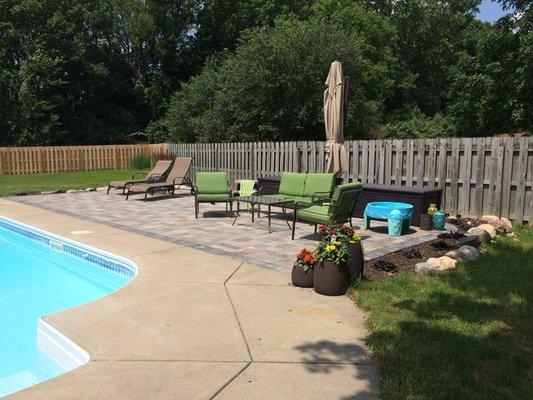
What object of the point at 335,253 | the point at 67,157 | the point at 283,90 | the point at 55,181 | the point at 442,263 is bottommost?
the point at 55,181

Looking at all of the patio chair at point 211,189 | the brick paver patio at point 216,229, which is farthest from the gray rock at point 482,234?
the patio chair at point 211,189

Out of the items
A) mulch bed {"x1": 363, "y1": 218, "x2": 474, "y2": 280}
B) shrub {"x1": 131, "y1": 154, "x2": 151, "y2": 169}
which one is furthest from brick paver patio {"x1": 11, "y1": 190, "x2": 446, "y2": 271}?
shrub {"x1": 131, "y1": 154, "x2": 151, "y2": 169}

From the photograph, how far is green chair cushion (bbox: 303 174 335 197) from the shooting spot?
29.3 ft

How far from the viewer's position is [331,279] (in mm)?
4859

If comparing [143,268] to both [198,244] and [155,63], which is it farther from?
[155,63]

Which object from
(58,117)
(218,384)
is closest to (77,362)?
(218,384)

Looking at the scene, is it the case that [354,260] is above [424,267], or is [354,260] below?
above

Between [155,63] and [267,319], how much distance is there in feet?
130

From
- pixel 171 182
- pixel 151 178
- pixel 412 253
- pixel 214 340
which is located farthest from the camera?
pixel 151 178

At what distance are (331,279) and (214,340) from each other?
64.6 inches

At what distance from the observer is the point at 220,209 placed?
36.6 feet

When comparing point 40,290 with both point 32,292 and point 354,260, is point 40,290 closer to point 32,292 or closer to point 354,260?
point 32,292

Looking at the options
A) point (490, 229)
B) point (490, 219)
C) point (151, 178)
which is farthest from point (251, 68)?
point (490, 229)

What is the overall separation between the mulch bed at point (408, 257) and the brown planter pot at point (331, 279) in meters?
0.62
